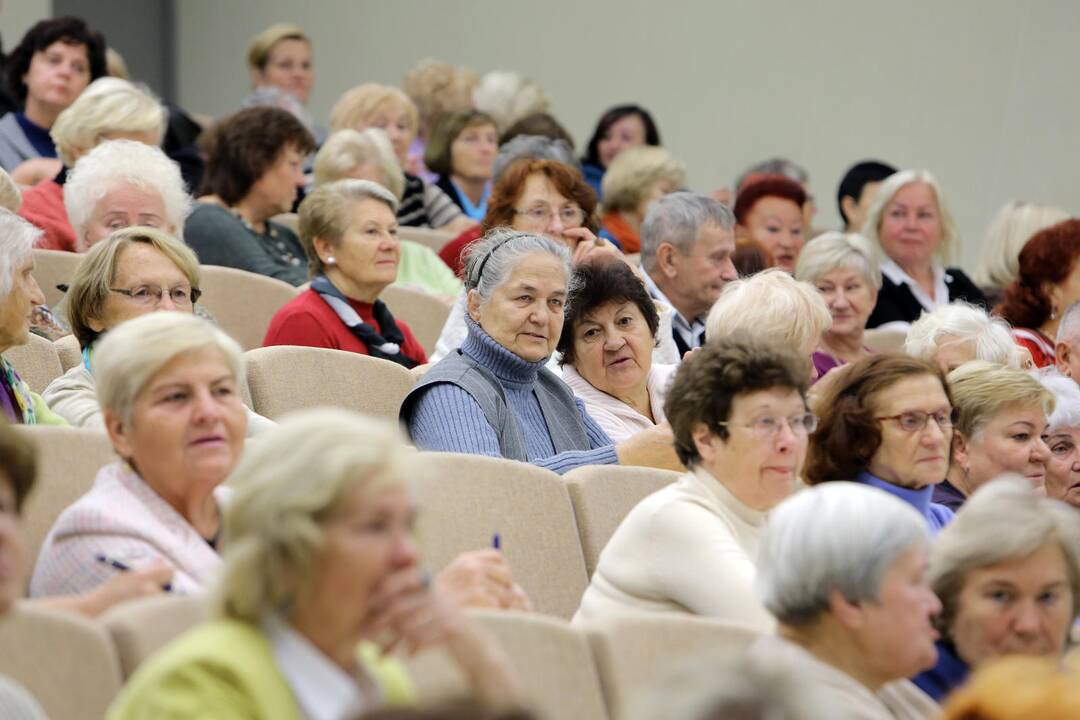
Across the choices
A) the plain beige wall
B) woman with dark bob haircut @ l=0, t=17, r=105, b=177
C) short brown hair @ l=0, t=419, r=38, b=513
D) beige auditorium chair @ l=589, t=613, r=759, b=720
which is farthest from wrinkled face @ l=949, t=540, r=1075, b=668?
the plain beige wall

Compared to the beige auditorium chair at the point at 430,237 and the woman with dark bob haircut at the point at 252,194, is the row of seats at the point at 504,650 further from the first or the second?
the beige auditorium chair at the point at 430,237

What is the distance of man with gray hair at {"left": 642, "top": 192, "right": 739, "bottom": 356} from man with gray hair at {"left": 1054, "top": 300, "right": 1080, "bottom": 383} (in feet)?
3.01

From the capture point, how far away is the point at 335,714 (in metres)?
1.73

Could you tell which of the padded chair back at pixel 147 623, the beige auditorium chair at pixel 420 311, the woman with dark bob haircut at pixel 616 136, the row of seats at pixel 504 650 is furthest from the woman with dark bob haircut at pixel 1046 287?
the padded chair back at pixel 147 623

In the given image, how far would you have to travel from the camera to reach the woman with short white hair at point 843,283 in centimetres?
497

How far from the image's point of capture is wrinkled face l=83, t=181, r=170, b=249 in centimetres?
415

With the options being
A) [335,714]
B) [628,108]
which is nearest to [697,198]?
[628,108]

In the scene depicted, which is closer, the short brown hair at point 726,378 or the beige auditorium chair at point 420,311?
the short brown hair at point 726,378

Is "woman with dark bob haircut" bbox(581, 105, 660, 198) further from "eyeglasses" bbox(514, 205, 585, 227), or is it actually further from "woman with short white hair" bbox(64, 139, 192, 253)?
"woman with short white hair" bbox(64, 139, 192, 253)

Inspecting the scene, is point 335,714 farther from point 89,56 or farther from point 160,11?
point 160,11

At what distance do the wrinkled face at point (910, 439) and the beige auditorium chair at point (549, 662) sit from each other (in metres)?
1.11

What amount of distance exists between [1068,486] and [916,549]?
1.81 meters

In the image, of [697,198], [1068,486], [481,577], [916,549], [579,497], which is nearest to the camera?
[916,549]

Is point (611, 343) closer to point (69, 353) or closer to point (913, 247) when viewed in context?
point (69, 353)
